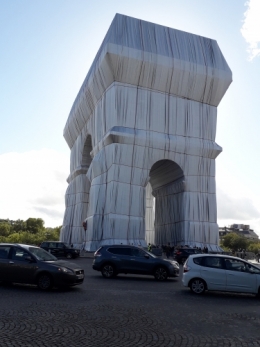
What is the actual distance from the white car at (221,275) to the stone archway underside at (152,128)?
2216 cm

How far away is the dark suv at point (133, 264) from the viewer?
16.7 m

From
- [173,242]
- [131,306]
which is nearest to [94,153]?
[173,242]

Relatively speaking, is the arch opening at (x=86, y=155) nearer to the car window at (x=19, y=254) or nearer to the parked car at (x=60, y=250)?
the parked car at (x=60, y=250)

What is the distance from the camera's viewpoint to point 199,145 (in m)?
39.6

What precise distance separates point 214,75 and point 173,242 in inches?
695

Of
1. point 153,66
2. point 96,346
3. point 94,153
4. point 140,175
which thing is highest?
point 153,66

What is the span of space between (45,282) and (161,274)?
590cm

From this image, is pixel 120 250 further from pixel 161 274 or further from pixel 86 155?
pixel 86 155

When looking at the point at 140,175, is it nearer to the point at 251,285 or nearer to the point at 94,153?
the point at 94,153

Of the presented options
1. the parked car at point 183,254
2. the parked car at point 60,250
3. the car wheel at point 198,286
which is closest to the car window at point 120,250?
the car wheel at point 198,286

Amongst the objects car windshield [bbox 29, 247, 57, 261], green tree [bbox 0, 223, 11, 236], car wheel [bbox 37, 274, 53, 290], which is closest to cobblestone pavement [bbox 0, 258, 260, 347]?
car wheel [bbox 37, 274, 53, 290]

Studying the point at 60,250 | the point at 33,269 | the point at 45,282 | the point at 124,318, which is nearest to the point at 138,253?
the point at 45,282

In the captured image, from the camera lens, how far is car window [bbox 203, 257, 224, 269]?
1283cm

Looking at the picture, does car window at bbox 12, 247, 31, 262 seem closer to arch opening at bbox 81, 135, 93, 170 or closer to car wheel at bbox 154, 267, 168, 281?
car wheel at bbox 154, 267, 168, 281
